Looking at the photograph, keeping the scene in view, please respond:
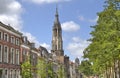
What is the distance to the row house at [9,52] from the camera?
2560 inches

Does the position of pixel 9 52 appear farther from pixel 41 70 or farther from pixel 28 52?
pixel 41 70

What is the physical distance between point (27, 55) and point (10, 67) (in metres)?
13.1

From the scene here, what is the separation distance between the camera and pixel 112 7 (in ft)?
165

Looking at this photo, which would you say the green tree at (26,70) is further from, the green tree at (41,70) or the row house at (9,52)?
the green tree at (41,70)

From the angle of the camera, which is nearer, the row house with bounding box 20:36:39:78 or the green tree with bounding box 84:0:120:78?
the green tree with bounding box 84:0:120:78

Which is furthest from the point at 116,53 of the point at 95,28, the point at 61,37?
the point at 61,37

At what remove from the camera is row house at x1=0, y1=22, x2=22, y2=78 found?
213 feet

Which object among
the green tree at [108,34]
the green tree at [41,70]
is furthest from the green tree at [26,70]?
the green tree at [108,34]

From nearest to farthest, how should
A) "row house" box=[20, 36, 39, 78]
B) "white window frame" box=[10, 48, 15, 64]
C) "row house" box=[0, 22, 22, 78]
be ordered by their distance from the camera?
"row house" box=[0, 22, 22, 78], "white window frame" box=[10, 48, 15, 64], "row house" box=[20, 36, 39, 78]

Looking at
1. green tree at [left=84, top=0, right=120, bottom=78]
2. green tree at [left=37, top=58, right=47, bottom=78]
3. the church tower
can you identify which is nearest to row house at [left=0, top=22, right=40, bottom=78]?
green tree at [left=37, top=58, right=47, bottom=78]

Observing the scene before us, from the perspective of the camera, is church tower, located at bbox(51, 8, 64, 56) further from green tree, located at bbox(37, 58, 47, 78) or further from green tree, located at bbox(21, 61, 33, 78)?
green tree, located at bbox(21, 61, 33, 78)

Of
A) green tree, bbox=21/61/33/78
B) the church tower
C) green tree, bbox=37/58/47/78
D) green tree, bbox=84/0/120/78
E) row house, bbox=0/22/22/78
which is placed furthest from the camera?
the church tower

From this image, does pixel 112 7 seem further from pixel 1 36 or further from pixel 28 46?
pixel 28 46

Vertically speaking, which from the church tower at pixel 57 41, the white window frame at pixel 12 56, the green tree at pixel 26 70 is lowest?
the green tree at pixel 26 70
